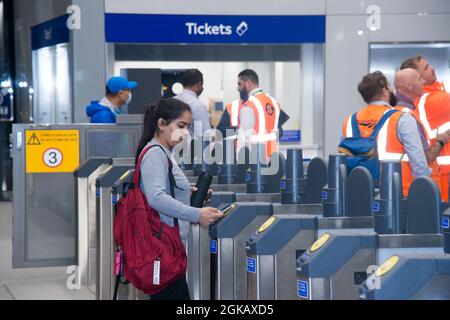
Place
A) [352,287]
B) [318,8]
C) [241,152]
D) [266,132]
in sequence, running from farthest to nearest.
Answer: [318,8]
[266,132]
[241,152]
[352,287]

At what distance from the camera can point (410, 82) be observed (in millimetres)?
6441

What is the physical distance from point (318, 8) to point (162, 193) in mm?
8161

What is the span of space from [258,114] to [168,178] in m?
5.36

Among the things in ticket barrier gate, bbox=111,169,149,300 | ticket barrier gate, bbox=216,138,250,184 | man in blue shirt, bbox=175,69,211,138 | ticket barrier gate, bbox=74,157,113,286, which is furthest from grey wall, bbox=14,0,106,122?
ticket barrier gate, bbox=216,138,250,184

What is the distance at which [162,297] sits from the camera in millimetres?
4543

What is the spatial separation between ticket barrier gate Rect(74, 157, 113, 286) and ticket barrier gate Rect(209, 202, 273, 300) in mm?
3351

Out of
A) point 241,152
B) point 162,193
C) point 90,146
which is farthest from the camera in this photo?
point 90,146

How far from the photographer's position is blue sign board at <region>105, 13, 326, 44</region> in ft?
38.9

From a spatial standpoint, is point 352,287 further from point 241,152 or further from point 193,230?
point 241,152

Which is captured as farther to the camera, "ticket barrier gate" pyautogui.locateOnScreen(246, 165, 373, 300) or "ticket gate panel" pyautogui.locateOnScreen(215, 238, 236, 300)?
"ticket gate panel" pyautogui.locateOnScreen(215, 238, 236, 300)

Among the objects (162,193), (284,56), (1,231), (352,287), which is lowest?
(1,231)

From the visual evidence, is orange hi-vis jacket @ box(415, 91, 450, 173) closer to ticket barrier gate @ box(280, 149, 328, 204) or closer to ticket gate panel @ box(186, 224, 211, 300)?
ticket barrier gate @ box(280, 149, 328, 204)

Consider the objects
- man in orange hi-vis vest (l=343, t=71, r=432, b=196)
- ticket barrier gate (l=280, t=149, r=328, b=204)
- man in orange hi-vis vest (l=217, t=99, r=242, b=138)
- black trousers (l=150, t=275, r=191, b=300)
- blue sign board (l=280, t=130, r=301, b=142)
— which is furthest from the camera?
blue sign board (l=280, t=130, r=301, b=142)
